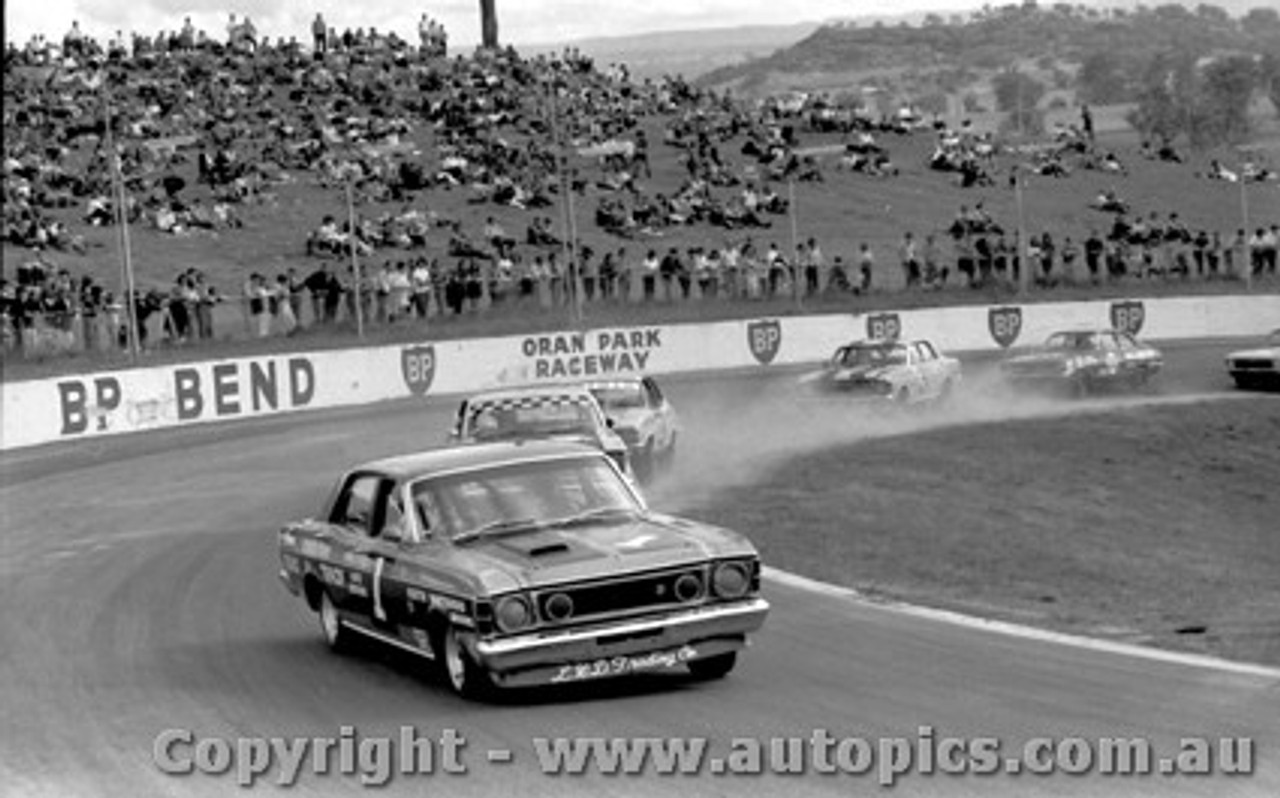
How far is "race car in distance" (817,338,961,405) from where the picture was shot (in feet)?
115

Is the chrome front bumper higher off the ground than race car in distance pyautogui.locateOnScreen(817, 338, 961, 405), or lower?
higher

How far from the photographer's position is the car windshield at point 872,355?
3588 cm

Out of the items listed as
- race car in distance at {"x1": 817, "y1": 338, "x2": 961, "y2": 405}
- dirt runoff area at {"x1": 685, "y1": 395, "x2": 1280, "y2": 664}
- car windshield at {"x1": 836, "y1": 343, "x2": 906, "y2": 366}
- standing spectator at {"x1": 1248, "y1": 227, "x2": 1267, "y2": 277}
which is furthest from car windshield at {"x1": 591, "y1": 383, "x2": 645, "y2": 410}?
standing spectator at {"x1": 1248, "y1": 227, "x2": 1267, "y2": 277}

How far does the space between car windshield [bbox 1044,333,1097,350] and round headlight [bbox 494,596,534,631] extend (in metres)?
29.6

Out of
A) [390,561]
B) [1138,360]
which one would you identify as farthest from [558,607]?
[1138,360]

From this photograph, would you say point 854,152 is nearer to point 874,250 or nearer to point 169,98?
point 874,250

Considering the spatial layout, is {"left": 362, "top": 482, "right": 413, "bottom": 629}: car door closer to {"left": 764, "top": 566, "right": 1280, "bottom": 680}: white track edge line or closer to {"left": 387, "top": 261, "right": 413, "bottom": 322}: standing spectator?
{"left": 764, "top": 566, "right": 1280, "bottom": 680}: white track edge line

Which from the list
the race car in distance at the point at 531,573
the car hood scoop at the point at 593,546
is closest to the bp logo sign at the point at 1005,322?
the race car in distance at the point at 531,573

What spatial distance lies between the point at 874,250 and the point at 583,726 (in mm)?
45822

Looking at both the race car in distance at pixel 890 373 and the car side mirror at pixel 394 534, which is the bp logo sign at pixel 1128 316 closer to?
the race car in distance at pixel 890 373

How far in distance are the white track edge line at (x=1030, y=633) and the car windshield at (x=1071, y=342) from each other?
23.7 m

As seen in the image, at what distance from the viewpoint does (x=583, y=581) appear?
11.4 meters

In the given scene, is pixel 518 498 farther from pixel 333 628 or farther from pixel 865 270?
pixel 865 270

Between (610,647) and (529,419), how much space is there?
450 inches
